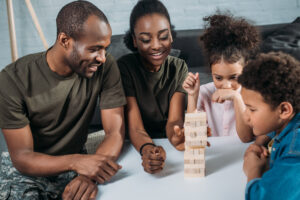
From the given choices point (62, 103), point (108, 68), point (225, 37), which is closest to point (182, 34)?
point (225, 37)

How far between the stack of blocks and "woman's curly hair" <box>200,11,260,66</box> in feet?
1.71

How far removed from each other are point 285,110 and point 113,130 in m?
0.70

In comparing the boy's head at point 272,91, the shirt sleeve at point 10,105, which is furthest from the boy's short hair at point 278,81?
the shirt sleeve at point 10,105

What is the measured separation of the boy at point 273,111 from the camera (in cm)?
87

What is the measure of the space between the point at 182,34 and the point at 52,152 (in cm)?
190

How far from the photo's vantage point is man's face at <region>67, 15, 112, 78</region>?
120 cm

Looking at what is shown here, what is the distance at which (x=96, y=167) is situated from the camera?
3.64 ft

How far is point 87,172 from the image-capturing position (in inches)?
43.8

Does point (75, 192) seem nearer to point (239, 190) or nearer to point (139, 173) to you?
point (139, 173)

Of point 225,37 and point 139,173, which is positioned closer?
point 139,173

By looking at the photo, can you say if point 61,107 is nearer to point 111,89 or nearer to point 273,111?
point 111,89

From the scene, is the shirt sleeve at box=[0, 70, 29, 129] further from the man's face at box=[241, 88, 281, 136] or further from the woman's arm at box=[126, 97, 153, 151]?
the man's face at box=[241, 88, 281, 136]

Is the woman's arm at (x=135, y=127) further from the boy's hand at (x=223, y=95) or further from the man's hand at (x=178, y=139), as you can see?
the boy's hand at (x=223, y=95)

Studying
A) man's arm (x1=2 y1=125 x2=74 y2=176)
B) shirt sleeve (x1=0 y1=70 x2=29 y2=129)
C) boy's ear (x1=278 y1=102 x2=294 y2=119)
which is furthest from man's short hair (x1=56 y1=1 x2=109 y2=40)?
boy's ear (x1=278 y1=102 x2=294 y2=119)
